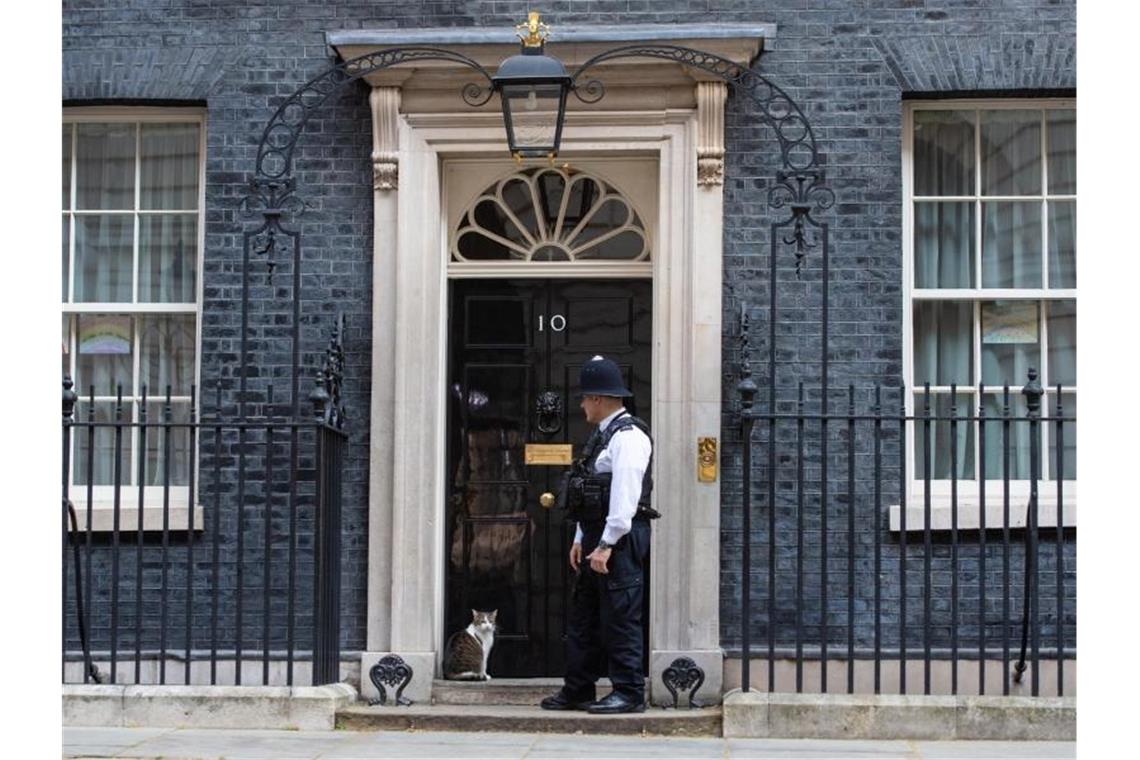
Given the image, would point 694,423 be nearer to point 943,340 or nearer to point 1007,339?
point 943,340

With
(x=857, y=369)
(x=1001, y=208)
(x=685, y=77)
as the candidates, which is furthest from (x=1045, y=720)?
(x=685, y=77)

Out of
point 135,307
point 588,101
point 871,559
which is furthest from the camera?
point 135,307

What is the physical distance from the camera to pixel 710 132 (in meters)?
10.8

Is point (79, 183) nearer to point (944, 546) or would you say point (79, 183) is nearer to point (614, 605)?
point (614, 605)

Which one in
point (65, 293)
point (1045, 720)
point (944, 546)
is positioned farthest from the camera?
point (65, 293)

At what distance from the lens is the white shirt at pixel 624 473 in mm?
9797

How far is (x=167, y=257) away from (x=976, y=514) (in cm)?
497

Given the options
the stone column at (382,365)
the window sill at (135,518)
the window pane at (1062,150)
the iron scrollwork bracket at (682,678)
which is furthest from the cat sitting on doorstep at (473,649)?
the window pane at (1062,150)

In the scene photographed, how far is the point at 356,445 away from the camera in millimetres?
10977

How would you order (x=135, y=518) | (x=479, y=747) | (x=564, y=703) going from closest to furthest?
(x=479, y=747) → (x=564, y=703) → (x=135, y=518)

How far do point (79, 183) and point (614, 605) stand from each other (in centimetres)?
428

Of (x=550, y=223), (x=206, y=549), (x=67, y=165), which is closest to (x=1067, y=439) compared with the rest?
(x=550, y=223)

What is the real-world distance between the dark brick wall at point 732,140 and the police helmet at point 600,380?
96 cm

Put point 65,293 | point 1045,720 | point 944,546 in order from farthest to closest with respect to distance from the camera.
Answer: point 65,293, point 944,546, point 1045,720
